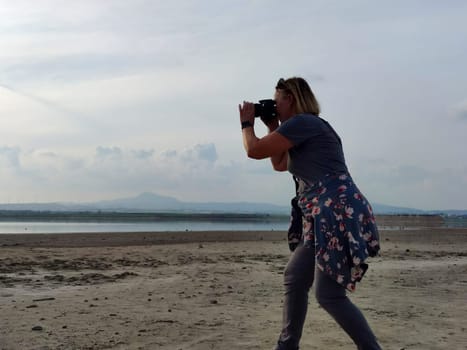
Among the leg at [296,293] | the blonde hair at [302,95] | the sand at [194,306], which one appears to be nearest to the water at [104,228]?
the sand at [194,306]

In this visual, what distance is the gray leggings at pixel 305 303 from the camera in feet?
10.4

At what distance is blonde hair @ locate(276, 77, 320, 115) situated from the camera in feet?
11.1

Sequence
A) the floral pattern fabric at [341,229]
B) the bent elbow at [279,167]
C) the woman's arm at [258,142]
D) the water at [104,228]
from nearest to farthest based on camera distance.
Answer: the floral pattern fabric at [341,229] < the woman's arm at [258,142] < the bent elbow at [279,167] < the water at [104,228]

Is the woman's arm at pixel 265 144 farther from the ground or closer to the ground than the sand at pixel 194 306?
farther from the ground

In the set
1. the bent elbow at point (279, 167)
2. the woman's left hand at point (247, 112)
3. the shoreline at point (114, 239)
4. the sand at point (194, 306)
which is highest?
the woman's left hand at point (247, 112)

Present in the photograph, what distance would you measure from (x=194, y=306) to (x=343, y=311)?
300cm

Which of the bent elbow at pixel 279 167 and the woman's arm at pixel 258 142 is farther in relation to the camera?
the bent elbow at pixel 279 167

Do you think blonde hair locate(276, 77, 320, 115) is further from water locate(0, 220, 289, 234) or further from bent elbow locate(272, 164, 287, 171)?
water locate(0, 220, 289, 234)

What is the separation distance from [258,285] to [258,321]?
2.36 m

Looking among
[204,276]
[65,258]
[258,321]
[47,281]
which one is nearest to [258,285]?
[204,276]

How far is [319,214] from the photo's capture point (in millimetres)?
3189

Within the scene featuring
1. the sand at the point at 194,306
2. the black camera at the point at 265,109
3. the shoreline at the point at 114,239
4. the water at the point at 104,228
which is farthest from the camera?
the water at the point at 104,228

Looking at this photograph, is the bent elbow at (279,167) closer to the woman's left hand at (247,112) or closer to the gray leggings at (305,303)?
the woman's left hand at (247,112)

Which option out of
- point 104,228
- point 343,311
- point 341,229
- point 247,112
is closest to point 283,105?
point 247,112
